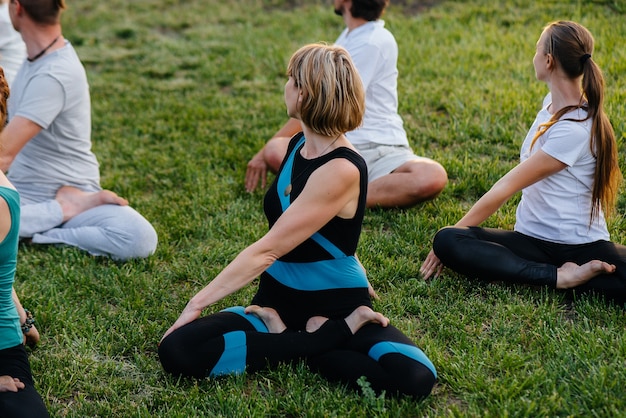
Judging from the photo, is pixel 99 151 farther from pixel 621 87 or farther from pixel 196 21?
pixel 621 87

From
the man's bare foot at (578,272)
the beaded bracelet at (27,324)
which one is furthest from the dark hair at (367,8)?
the beaded bracelet at (27,324)

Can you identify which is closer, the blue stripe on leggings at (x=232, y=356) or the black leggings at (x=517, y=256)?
the blue stripe on leggings at (x=232, y=356)

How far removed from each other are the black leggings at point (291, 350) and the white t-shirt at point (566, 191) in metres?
1.20

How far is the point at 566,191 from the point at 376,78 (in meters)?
1.69

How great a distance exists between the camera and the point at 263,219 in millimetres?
5211

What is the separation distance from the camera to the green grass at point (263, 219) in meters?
3.40

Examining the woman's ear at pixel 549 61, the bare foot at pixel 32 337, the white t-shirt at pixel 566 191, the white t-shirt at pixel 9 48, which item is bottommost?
the bare foot at pixel 32 337

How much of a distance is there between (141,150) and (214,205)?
1.35 m

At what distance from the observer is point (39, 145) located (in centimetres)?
505

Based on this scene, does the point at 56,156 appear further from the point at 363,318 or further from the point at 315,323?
the point at 363,318

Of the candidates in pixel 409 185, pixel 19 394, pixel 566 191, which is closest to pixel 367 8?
pixel 409 185

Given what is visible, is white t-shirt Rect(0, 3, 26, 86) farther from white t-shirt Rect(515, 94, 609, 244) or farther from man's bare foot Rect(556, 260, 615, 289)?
man's bare foot Rect(556, 260, 615, 289)

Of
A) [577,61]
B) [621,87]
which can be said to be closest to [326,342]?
[577,61]

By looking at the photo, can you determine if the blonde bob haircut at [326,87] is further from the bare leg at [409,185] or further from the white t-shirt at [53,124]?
the white t-shirt at [53,124]
